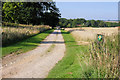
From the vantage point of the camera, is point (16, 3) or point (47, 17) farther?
point (47, 17)

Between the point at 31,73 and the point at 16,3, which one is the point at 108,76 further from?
the point at 16,3

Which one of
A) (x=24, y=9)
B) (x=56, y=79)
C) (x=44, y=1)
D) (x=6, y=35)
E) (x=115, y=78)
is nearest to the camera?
(x=115, y=78)

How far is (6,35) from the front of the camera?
14.8m

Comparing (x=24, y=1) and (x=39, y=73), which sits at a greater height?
(x=24, y=1)

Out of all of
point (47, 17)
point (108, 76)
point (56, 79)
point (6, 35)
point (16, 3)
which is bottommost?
point (56, 79)

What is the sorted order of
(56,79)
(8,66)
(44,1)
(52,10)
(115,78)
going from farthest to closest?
(52,10) → (44,1) → (8,66) → (56,79) → (115,78)

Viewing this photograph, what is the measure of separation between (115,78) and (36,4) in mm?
31991

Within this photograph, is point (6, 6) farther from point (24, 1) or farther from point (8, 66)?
point (8, 66)

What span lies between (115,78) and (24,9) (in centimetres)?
3093

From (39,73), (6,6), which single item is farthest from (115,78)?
(6,6)

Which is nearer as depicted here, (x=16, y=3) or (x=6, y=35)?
(x=6, y=35)

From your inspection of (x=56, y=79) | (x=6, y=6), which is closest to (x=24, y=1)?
(x=6, y=6)

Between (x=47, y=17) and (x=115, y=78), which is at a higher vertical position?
(x=47, y=17)

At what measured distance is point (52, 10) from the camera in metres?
43.0
